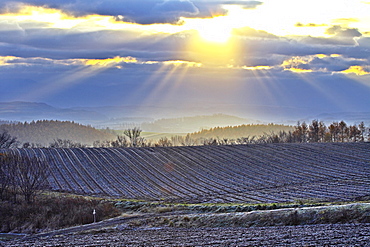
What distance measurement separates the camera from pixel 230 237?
22.2 meters

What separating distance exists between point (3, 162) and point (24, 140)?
140040mm

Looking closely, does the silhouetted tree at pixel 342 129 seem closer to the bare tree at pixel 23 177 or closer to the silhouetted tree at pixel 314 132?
the silhouetted tree at pixel 314 132

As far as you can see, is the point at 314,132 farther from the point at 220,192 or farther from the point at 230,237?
the point at 230,237

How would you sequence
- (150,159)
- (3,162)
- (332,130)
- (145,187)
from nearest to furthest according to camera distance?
(3,162)
(145,187)
(150,159)
(332,130)

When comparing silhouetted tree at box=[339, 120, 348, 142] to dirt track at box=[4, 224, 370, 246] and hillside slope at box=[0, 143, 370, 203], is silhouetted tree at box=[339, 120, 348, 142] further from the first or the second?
dirt track at box=[4, 224, 370, 246]

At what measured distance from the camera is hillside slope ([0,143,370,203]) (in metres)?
45.3

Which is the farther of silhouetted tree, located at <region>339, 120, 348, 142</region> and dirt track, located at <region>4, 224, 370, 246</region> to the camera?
silhouetted tree, located at <region>339, 120, 348, 142</region>

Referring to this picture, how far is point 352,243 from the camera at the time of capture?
18.7m

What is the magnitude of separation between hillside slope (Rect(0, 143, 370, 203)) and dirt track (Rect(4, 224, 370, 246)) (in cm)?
1692

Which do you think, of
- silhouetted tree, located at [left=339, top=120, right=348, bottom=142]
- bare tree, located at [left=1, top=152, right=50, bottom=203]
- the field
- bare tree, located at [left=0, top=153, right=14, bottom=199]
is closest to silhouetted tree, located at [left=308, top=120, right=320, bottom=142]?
silhouetted tree, located at [left=339, top=120, right=348, bottom=142]

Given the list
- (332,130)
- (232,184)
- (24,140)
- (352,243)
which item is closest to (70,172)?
(232,184)

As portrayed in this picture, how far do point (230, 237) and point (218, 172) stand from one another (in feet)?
123

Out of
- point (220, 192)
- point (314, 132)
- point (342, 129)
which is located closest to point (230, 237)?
point (220, 192)

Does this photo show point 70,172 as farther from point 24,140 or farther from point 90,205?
point 24,140
